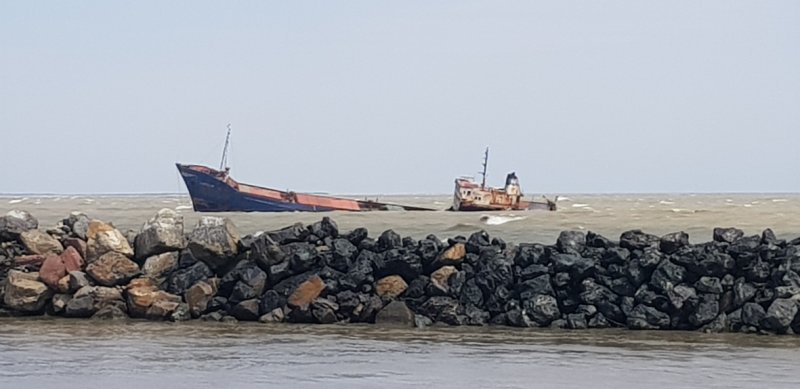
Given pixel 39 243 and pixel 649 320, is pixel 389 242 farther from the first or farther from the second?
pixel 39 243

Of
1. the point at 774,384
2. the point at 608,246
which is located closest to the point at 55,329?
the point at 608,246

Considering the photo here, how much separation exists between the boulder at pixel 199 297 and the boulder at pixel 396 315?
2214mm

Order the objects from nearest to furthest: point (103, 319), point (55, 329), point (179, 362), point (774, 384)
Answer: point (774, 384) → point (179, 362) → point (55, 329) → point (103, 319)

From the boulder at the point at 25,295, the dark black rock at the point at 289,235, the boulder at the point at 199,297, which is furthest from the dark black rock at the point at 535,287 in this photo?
the boulder at the point at 25,295

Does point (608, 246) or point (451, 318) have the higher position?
point (608, 246)

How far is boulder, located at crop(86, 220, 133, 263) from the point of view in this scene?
567 inches

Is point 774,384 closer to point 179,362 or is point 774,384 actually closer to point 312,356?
point 312,356

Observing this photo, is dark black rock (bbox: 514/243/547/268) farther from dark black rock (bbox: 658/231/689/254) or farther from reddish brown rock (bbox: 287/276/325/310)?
reddish brown rock (bbox: 287/276/325/310)

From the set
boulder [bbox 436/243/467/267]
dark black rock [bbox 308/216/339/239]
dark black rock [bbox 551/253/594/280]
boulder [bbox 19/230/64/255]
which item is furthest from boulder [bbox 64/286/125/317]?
dark black rock [bbox 551/253/594/280]

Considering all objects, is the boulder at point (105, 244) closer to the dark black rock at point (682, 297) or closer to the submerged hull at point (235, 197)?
the dark black rock at point (682, 297)

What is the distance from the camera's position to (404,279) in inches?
538

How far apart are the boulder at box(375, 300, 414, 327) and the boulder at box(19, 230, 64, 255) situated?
488 centimetres

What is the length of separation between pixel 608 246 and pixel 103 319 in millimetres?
6427

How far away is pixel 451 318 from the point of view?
1300 cm
